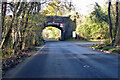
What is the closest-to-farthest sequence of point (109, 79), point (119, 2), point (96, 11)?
point (109, 79)
point (119, 2)
point (96, 11)

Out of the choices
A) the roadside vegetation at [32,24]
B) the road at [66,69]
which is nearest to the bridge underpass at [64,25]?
the roadside vegetation at [32,24]

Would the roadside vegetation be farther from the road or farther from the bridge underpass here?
the bridge underpass

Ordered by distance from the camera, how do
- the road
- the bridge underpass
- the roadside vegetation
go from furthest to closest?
the bridge underpass → the roadside vegetation → the road

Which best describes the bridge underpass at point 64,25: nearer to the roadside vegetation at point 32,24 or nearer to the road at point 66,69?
the roadside vegetation at point 32,24

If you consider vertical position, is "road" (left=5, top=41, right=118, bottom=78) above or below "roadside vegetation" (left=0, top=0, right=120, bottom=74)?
below

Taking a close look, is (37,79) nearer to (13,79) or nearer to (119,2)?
(13,79)

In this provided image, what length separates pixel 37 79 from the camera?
256 inches

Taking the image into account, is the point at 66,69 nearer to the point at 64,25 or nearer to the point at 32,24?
the point at 32,24

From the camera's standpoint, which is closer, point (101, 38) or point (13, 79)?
point (13, 79)

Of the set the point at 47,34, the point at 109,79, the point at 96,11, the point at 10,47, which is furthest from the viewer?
the point at 47,34

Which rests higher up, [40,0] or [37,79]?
[40,0]

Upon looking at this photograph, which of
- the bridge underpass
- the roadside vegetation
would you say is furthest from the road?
the bridge underpass

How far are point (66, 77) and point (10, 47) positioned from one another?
365 inches

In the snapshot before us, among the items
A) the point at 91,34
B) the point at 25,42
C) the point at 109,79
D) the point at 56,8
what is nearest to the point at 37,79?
the point at 109,79
